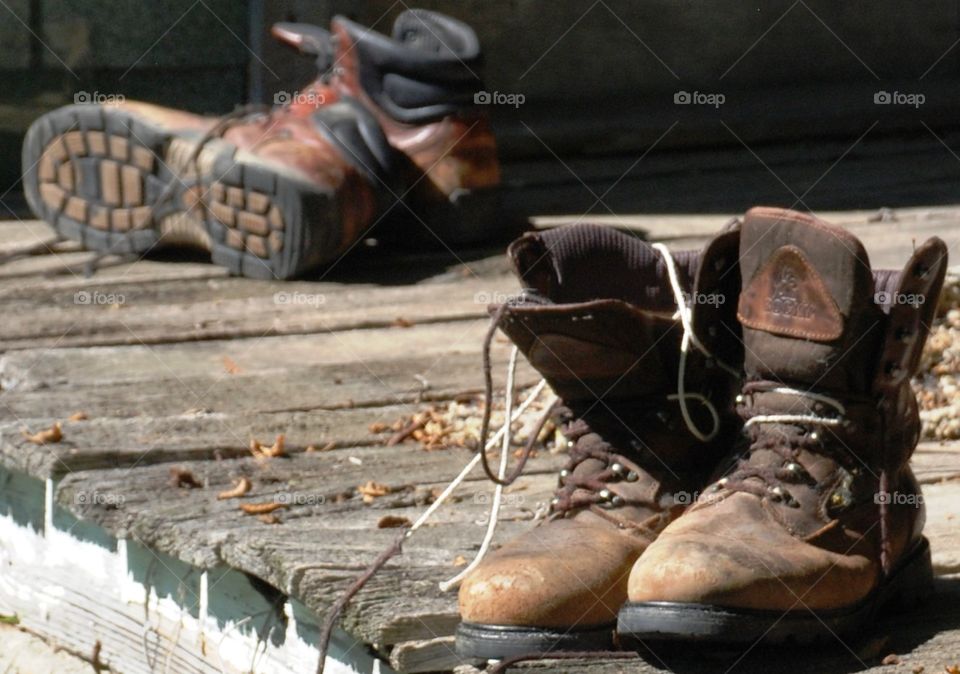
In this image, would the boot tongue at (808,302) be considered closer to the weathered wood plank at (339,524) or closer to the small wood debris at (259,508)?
the weathered wood plank at (339,524)

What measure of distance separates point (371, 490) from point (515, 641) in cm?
64

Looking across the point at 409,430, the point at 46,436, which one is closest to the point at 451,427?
the point at 409,430

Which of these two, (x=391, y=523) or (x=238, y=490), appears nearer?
(x=391, y=523)

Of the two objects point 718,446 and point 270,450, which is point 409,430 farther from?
point 718,446

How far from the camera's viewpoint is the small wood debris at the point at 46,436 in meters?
2.33

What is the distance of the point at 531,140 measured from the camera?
507cm

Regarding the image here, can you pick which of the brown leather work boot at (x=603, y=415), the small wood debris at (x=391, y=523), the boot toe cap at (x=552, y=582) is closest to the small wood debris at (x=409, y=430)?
the small wood debris at (x=391, y=523)

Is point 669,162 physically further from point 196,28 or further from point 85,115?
point 85,115

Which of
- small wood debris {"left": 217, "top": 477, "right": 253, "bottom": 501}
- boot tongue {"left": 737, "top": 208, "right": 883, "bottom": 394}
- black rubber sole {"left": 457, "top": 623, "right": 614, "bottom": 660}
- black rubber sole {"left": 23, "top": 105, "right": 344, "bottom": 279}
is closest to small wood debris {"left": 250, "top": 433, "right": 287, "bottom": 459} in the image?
small wood debris {"left": 217, "top": 477, "right": 253, "bottom": 501}

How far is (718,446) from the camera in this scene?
5.87 feet

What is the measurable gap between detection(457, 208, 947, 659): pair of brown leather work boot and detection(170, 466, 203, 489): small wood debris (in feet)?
2.05

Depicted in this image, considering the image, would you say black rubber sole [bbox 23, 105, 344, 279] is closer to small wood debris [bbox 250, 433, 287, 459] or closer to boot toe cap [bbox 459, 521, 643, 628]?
small wood debris [bbox 250, 433, 287, 459]

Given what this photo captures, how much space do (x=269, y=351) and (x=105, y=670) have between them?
83 cm

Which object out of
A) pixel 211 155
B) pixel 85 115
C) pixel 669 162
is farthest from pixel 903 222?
pixel 85 115
